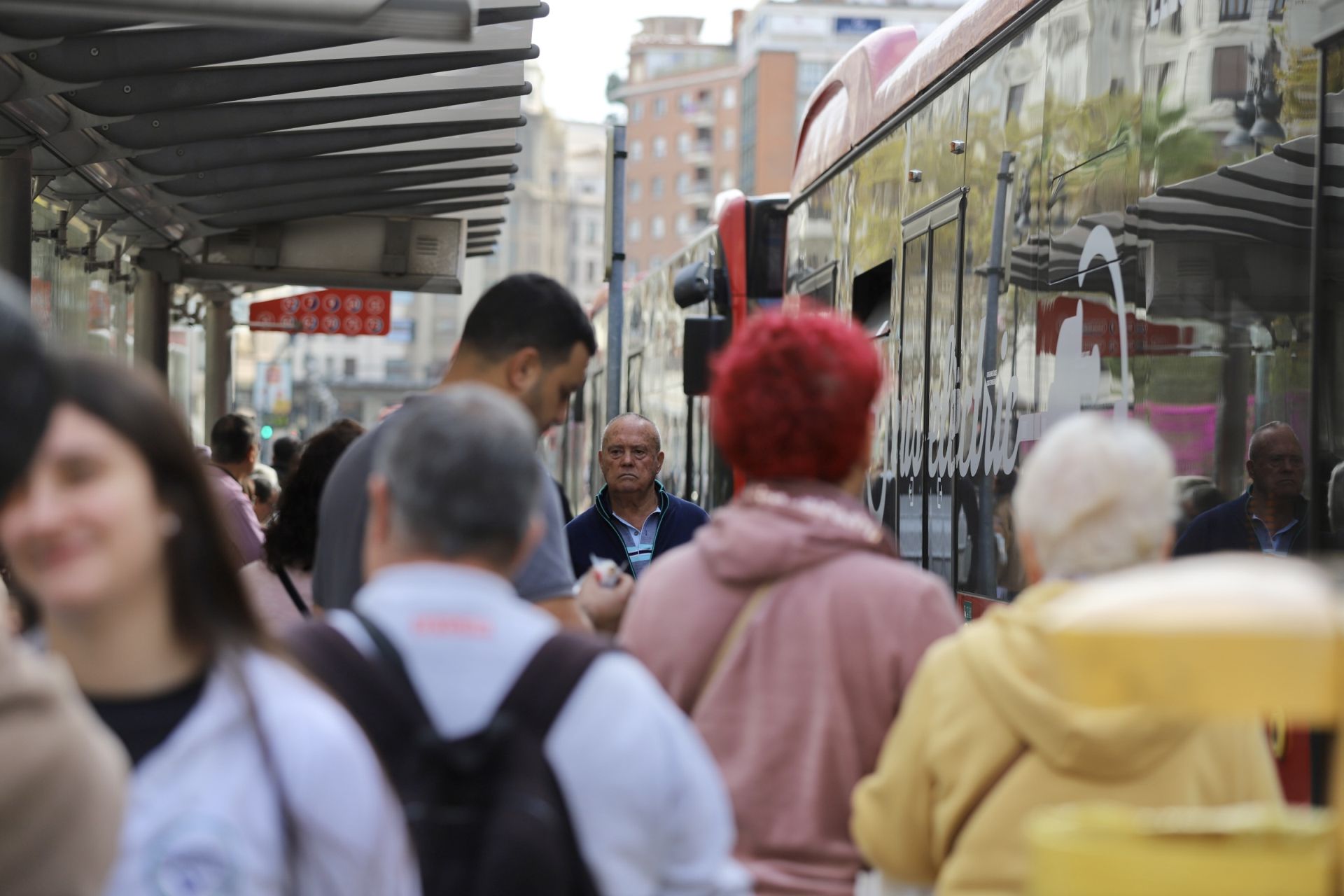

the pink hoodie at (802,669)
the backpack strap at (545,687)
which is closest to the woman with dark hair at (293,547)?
the pink hoodie at (802,669)

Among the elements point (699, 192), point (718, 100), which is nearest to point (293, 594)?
point (718, 100)

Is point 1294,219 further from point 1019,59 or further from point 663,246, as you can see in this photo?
point 663,246

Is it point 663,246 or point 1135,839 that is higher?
point 663,246

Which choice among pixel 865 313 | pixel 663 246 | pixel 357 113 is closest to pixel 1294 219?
pixel 865 313

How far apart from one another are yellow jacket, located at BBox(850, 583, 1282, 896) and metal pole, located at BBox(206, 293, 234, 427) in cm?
1711

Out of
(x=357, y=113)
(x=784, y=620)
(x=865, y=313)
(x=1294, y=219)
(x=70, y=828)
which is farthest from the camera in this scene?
(x=357, y=113)

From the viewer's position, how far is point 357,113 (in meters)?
10.3

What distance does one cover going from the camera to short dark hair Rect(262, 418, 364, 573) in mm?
5672

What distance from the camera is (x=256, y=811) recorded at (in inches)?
90.7

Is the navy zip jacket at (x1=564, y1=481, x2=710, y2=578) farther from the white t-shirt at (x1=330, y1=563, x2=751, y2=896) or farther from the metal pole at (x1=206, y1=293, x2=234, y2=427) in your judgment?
the metal pole at (x1=206, y1=293, x2=234, y2=427)

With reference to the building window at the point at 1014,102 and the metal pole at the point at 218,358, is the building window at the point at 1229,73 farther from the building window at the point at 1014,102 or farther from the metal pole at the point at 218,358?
the metal pole at the point at 218,358

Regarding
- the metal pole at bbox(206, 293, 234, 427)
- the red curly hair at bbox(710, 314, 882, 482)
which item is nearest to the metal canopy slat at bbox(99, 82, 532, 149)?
the red curly hair at bbox(710, 314, 882, 482)

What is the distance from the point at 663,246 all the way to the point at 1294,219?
113 metres

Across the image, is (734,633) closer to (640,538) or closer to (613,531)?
(613,531)
